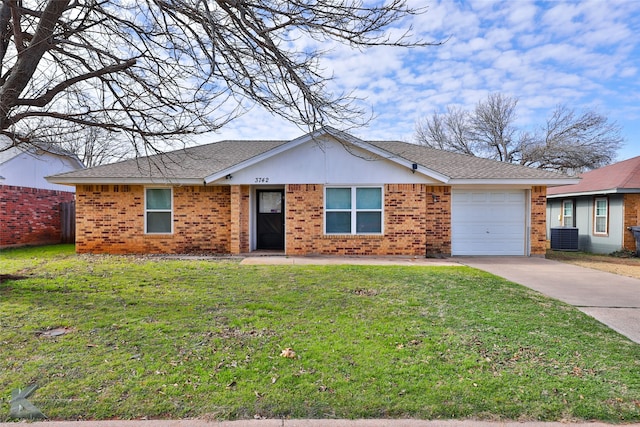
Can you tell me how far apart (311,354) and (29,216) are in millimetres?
16048

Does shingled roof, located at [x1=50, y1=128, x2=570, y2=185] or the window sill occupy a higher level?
shingled roof, located at [x1=50, y1=128, x2=570, y2=185]

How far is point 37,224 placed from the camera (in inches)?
590

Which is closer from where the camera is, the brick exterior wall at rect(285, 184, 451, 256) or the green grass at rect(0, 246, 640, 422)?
the green grass at rect(0, 246, 640, 422)

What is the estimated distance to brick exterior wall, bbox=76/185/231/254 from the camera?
11711mm

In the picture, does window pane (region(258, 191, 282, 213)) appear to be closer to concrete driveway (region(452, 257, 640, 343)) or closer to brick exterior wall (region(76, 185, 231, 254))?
brick exterior wall (region(76, 185, 231, 254))

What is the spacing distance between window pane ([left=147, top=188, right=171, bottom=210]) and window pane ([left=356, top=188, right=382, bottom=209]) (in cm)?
623

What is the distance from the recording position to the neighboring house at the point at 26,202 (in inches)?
540

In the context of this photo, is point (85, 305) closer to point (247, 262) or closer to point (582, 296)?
point (247, 262)

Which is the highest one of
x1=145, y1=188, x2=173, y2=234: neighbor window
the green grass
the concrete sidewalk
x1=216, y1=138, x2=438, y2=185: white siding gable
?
x1=216, y1=138, x2=438, y2=185: white siding gable

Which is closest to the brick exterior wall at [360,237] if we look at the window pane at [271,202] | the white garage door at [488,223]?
the window pane at [271,202]

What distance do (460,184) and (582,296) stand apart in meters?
5.59

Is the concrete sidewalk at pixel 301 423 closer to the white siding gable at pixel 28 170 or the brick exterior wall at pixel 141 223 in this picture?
the brick exterior wall at pixel 141 223

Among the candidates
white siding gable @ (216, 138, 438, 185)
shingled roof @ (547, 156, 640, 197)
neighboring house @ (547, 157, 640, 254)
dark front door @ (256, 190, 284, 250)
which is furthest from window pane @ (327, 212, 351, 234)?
neighboring house @ (547, 157, 640, 254)

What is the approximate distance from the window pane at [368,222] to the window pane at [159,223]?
6237 millimetres
